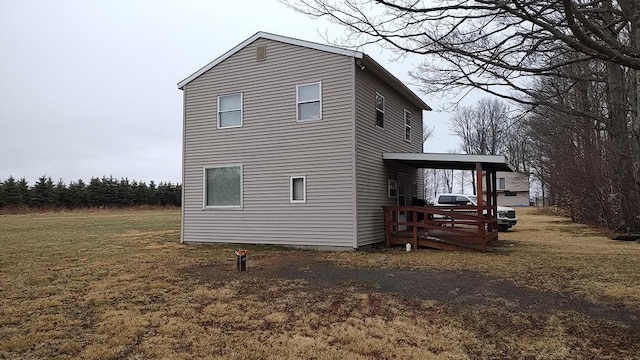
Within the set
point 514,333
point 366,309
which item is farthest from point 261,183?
point 514,333

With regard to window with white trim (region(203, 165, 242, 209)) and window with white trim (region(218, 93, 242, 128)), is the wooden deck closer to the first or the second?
window with white trim (region(203, 165, 242, 209))

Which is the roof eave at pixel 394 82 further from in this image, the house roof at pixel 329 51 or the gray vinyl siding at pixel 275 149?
the gray vinyl siding at pixel 275 149

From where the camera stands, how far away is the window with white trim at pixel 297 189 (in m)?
12.5

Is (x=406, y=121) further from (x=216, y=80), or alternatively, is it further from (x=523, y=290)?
(x=523, y=290)

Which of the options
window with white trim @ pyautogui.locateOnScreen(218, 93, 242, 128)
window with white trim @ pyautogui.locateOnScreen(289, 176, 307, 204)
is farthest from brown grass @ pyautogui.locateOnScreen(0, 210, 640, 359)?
window with white trim @ pyautogui.locateOnScreen(218, 93, 242, 128)

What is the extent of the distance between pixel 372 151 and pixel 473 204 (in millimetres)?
8919

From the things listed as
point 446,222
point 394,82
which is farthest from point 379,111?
point 446,222

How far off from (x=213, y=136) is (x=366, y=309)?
9546 mm

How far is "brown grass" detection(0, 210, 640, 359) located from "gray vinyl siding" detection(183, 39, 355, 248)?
7.82 ft

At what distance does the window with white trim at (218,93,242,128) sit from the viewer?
13.7 m

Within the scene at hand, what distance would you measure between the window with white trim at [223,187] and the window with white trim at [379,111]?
4577mm

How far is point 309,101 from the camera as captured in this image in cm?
1258

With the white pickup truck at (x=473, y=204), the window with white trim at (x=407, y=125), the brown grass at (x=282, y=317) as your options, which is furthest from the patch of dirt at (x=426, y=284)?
the white pickup truck at (x=473, y=204)

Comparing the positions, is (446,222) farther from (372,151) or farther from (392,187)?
(372,151)
